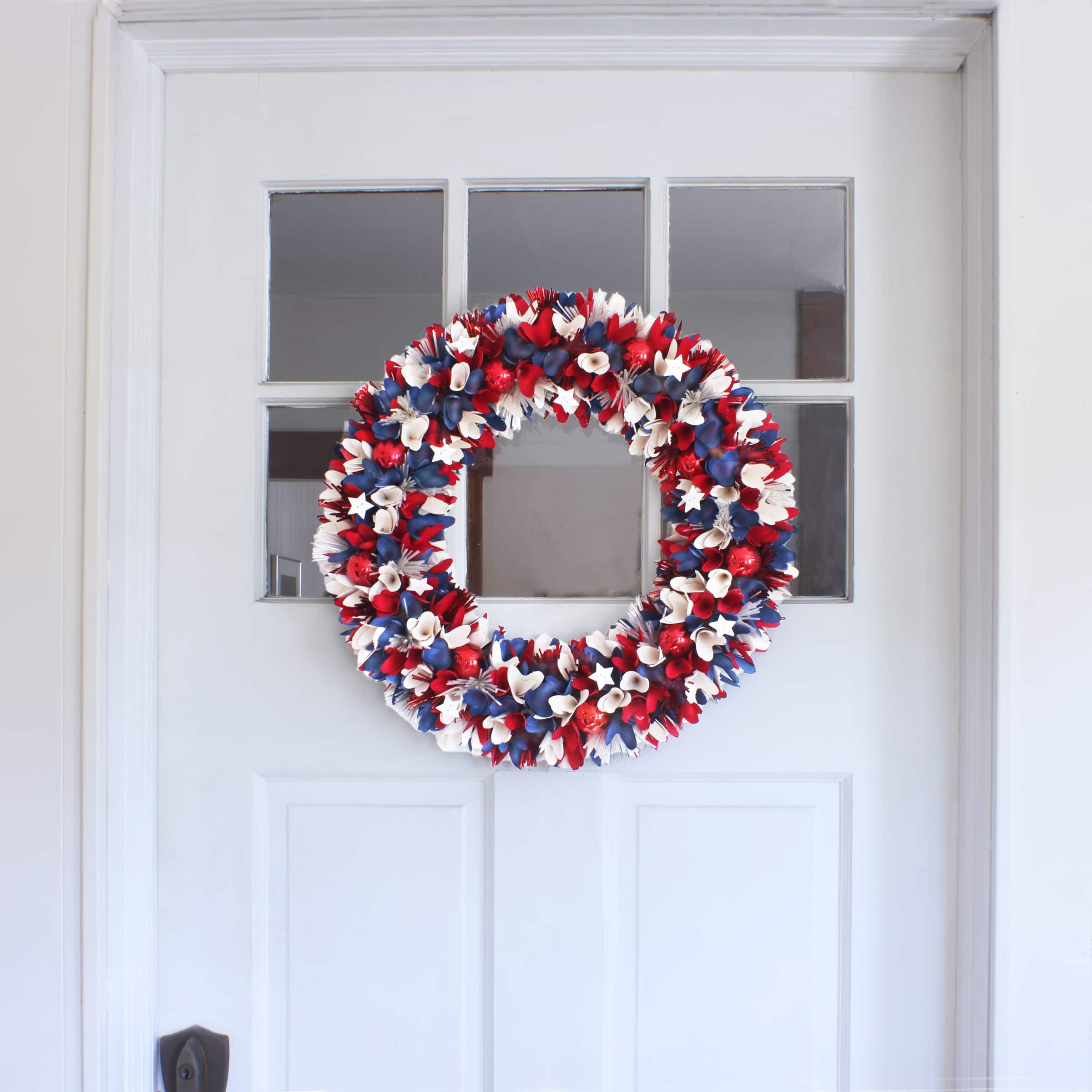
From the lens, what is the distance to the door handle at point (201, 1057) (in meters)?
0.89

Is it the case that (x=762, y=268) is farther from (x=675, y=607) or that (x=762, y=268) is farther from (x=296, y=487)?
(x=296, y=487)

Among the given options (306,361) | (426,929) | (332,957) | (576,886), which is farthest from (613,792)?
(306,361)

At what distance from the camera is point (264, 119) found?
0.89m

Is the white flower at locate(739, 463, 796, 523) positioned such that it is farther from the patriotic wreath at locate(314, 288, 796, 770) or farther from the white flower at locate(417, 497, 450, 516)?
the white flower at locate(417, 497, 450, 516)

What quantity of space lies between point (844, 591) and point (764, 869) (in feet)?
1.17

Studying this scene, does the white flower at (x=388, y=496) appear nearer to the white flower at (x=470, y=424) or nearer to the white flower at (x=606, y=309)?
the white flower at (x=470, y=424)

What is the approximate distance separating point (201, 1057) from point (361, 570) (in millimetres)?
645

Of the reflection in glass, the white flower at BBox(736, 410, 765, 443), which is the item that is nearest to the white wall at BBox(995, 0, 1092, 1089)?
the reflection in glass

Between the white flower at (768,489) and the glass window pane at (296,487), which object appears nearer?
the white flower at (768,489)

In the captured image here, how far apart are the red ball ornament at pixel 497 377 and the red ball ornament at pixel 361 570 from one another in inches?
9.5

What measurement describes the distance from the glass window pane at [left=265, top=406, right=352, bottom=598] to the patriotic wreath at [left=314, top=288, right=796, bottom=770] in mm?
67

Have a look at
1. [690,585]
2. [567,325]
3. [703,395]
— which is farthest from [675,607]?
[567,325]

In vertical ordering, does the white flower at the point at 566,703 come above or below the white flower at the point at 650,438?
below

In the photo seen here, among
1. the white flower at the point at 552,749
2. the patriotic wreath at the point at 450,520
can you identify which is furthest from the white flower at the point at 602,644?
the white flower at the point at 552,749
